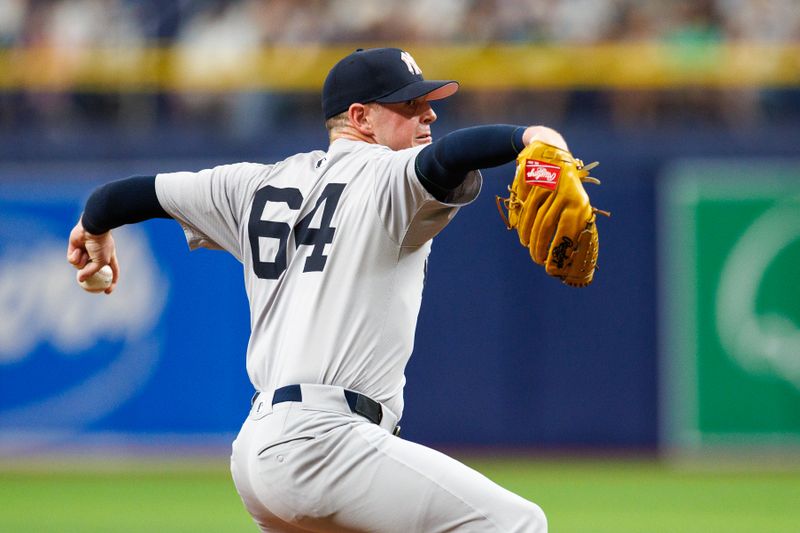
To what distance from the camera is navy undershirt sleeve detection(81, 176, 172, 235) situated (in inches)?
165

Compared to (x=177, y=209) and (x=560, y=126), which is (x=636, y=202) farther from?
(x=177, y=209)

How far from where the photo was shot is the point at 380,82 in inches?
155

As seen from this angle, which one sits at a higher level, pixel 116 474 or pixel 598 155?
pixel 598 155

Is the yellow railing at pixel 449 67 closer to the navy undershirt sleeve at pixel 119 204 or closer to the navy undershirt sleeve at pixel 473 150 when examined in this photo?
the navy undershirt sleeve at pixel 119 204

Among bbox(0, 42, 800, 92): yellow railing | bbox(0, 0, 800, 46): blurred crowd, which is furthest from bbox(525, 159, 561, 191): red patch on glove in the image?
bbox(0, 0, 800, 46): blurred crowd

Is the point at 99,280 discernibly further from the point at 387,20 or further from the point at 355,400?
the point at 387,20

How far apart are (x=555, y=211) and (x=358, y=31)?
8.63 metres

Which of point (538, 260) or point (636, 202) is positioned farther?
point (636, 202)

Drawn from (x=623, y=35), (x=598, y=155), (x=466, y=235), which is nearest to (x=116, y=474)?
(x=466, y=235)

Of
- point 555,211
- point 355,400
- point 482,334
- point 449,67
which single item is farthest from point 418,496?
point 449,67

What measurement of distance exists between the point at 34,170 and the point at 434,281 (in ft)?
11.3

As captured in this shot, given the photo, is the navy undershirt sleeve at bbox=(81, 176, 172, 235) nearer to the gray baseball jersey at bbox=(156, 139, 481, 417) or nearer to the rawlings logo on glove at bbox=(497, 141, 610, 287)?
the gray baseball jersey at bbox=(156, 139, 481, 417)

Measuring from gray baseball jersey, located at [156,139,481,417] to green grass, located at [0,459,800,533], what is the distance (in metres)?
4.01

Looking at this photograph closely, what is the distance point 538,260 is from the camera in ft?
11.6
